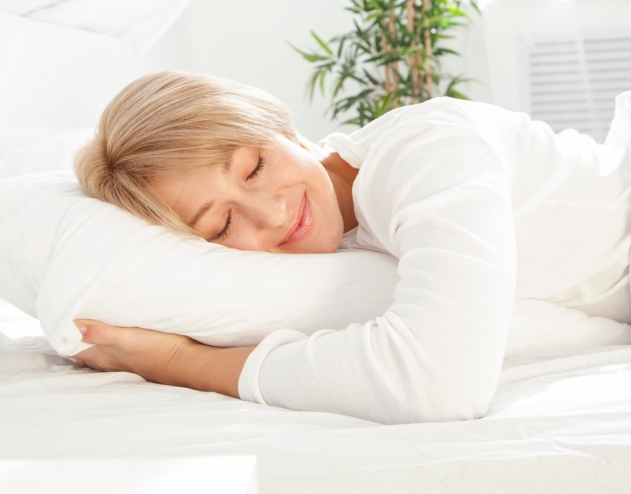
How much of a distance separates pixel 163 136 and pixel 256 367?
427 mm

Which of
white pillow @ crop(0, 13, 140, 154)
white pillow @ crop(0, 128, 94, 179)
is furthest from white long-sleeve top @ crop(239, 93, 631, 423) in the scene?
white pillow @ crop(0, 13, 140, 154)

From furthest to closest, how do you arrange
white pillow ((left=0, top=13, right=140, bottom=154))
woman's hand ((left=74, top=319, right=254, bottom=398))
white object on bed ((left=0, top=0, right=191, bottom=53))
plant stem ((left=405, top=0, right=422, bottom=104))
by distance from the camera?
1. plant stem ((left=405, top=0, right=422, bottom=104))
2. white object on bed ((left=0, top=0, right=191, bottom=53))
3. white pillow ((left=0, top=13, right=140, bottom=154))
4. woman's hand ((left=74, top=319, right=254, bottom=398))

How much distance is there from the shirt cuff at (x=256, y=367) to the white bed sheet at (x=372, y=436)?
0.03 metres

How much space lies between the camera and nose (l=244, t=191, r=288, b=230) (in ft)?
3.72

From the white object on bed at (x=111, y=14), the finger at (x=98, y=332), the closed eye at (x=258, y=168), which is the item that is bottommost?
the finger at (x=98, y=332)

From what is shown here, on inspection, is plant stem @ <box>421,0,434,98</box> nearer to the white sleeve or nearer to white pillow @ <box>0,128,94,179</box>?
white pillow @ <box>0,128,94,179</box>

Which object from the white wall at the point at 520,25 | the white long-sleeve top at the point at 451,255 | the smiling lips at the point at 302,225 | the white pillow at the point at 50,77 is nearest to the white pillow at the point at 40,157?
the white pillow at the point at 50,77

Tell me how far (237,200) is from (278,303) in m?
0.19

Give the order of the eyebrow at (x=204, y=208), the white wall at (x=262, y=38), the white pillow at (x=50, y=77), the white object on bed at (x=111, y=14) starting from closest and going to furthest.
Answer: the eyebrow at (x=204, y=208), the white pillow at (x=50, y=77), the white object on bed at (x=111, y=14), the white wall at (x=262, y=38)

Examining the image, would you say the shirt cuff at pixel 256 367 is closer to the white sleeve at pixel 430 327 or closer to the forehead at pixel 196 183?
the white sleeve at pixel 430 327

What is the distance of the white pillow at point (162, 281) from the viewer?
41.4 inches

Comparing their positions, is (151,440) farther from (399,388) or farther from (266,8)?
(266,8)

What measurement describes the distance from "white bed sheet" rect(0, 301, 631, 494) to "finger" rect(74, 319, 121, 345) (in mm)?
82

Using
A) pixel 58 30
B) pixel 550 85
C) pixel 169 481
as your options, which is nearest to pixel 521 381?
pixel 169 481
